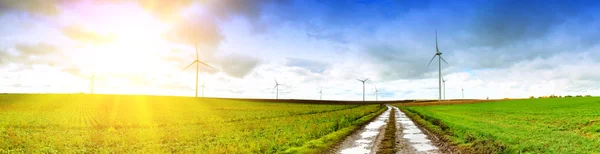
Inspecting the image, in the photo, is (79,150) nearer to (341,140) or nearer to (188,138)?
(188,138)

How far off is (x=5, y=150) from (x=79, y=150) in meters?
5.68

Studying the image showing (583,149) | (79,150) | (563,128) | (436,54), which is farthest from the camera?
(436,54)

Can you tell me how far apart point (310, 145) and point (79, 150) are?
15.7 metres

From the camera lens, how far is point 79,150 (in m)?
26.7

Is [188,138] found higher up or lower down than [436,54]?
lower down

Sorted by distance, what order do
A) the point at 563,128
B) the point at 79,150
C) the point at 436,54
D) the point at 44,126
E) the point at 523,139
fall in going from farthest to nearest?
the point at 436,54 → the point at 44,126 → the point at 563,128 → the point at 79,150 → the point at 523,139

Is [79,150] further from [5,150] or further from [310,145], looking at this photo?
[310,145]

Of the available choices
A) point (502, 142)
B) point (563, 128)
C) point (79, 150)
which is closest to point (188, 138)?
point (79, 150)

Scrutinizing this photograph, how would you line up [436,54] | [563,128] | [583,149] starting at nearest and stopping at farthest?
[583,149] → [563,128] → [436,54]

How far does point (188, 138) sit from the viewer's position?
32531 millimetres

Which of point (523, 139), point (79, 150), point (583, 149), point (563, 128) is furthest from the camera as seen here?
point (563, 128)

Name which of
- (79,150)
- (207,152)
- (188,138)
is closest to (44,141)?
(79,150)

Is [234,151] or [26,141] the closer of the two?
[234,151]

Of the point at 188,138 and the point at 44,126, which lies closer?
the point at 188,138
